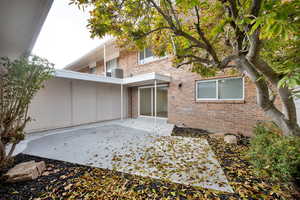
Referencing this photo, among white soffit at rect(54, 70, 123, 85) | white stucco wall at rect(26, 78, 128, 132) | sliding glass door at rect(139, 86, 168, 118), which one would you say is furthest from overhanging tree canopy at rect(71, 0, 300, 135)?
white stucco wall at rect(26, 78, 128, 132)

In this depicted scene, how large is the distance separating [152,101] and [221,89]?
458 cm

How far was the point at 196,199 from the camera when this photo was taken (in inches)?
72.7

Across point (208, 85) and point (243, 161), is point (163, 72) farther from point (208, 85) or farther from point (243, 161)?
point (243, 161)

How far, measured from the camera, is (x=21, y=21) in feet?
6.88

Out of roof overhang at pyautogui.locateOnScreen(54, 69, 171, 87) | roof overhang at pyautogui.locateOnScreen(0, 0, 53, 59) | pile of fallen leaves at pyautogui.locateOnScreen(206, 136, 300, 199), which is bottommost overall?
pile of fallen leaves at pyautogui.locateOnScreen(206, 136, 300, 199)

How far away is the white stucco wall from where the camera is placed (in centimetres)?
578

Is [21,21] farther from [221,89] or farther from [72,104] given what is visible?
[221,89]

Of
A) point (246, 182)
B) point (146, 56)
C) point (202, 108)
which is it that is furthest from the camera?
point (146, 56)

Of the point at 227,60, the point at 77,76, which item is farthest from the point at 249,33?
the point at 77,76

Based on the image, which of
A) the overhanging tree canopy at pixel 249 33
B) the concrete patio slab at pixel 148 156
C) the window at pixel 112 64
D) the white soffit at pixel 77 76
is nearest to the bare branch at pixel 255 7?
the overhanging tree canopy at pixel 249 33

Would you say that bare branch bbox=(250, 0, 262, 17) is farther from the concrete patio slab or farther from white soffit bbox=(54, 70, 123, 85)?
white soffit bbox=(54, 70, 123, 85)

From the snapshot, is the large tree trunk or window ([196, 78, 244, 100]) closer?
the large tree trunk

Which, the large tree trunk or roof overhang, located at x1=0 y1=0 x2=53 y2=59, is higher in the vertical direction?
roof overhang, located at x1=0 y1=0 x2=53 y2=59

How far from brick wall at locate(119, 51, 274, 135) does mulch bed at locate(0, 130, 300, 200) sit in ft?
9.95
